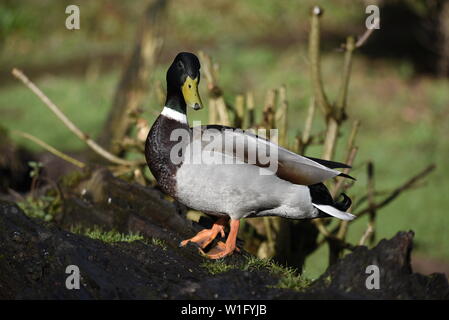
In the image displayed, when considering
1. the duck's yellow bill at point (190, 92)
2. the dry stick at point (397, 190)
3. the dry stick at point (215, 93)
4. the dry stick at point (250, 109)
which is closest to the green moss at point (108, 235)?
the duck's yellow bill at point (190, 92)

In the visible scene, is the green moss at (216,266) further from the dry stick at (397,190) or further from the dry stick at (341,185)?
the dry stick at (397,190)

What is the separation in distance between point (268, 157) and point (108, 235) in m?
1.24

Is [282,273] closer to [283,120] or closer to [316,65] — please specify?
[283,120]

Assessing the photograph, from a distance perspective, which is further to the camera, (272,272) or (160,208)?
(160,208)

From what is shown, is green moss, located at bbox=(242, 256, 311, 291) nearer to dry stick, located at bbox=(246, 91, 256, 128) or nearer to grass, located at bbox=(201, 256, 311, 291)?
grass, located at bbox=(201, 256, 311, 291)

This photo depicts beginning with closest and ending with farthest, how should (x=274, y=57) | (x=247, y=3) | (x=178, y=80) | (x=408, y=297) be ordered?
1. (x=408, y=297)
2. (x=178, y=80)
3. (x=274, y=57)
4. (x=247, y=3)

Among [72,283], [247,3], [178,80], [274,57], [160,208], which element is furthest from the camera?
[247,3]

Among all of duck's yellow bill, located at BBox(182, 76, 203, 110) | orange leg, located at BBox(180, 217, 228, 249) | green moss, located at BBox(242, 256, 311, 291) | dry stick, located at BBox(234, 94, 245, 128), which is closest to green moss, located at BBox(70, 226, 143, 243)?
orange leg, located at BBox(180, 217, 228, 249)

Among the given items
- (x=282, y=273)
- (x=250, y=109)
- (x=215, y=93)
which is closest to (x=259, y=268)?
(x=282, y=273)

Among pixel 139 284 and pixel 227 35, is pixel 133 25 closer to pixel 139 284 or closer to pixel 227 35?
pixel 227 35

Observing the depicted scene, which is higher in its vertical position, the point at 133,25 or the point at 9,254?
the point at 133,25

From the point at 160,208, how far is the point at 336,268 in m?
1.78

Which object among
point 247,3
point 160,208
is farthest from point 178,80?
point 247,3
